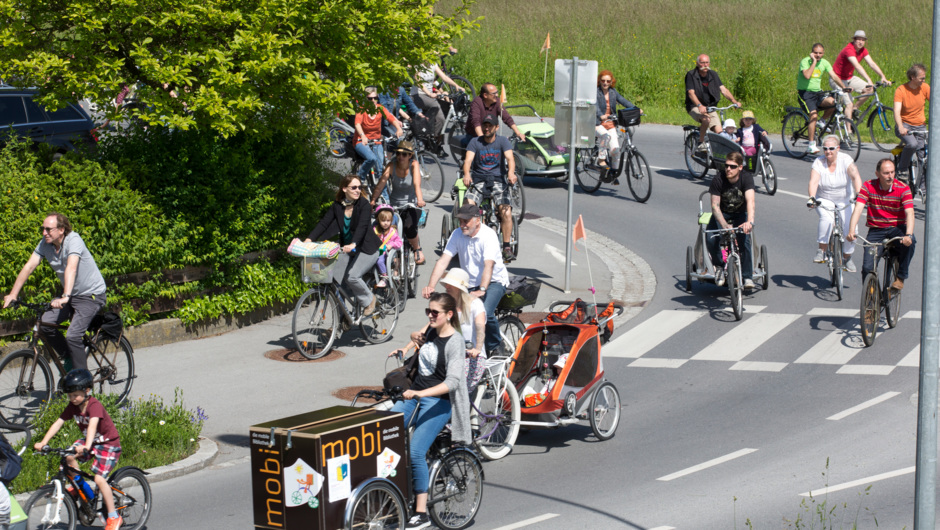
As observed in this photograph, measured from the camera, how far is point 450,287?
29.3 ft

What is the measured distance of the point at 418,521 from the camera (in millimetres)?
7707

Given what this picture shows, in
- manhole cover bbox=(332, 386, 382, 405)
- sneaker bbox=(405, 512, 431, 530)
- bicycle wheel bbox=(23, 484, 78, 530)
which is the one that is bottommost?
manhole cover bbox=(332, 386, 382, 405)

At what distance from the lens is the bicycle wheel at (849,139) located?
23.9 m

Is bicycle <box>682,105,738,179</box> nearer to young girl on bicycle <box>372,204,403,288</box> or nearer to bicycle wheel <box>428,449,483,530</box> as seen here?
young girl on bicycle <box>372,204,403,288</box>

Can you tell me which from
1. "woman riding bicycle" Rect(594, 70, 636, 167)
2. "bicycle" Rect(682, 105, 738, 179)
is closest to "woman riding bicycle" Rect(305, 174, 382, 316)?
"woman riding bicycle" Rect(594, 70, 636, 167)

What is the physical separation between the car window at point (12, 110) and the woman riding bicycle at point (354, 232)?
7.86 metres

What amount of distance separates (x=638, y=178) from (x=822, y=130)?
571 cm

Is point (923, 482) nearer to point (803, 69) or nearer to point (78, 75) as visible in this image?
point (78, 75)

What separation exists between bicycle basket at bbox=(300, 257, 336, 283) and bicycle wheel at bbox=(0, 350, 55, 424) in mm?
3155

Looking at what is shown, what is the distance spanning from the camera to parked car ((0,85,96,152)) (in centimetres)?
1833

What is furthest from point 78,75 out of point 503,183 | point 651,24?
point 651,24

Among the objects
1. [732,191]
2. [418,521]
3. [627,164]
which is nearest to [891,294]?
[732,191]

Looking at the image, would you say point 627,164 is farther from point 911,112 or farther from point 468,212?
point 468,212

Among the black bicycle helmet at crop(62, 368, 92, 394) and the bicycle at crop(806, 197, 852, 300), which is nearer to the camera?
the black bicycle helmet at crop(62, 368, 92, 394)
